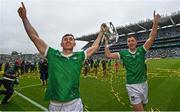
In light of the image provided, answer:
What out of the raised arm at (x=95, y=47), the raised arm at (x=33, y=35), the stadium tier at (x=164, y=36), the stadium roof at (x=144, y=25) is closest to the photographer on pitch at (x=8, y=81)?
the raised arm at (x=95, y=47)

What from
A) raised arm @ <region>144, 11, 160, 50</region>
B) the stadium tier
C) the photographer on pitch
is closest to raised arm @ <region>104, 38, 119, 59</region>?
raised arm @ <region>144, 11, 160, 50</region>

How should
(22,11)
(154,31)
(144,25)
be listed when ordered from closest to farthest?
(22,11) → (154,31) → (144,25)

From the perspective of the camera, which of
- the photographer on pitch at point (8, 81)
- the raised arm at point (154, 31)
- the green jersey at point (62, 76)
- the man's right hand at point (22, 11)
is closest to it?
the green jersey at point (62, 76)

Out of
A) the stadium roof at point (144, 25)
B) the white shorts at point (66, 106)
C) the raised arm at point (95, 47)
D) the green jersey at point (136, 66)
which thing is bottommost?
the white shorts at point (66, 106)

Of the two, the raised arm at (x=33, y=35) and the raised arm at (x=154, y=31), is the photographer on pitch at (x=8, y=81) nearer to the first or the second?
Result: the raised arm at (x=154, y=31)

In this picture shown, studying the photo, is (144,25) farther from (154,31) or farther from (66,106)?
(66,106)

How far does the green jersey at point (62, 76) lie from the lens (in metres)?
5.36

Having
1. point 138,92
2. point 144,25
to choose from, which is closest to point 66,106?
point 138,92

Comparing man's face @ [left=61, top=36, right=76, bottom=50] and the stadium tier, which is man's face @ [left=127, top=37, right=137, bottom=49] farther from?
the stadium tier

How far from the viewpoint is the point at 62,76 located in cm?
538

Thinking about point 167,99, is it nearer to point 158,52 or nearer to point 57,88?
point 57,88

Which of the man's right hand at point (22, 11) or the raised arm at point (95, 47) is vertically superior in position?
the man's right hand at point (22, 11)

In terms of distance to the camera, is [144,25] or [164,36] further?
[144,25]

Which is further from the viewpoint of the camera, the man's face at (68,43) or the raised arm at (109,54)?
the raised arm at (109,54)
